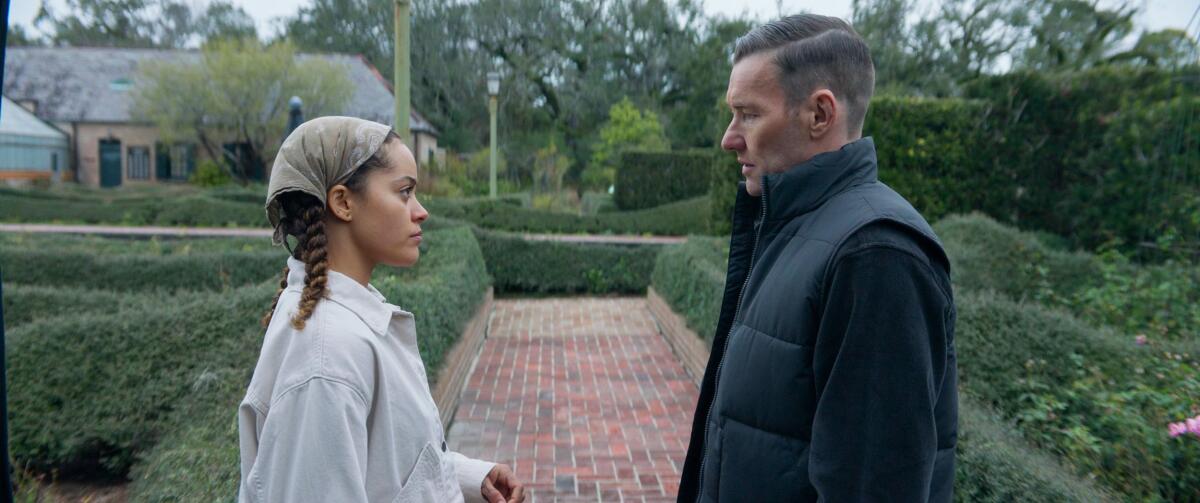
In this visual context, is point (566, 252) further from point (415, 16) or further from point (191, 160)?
point (415, 16)

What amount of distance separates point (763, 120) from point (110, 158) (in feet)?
126

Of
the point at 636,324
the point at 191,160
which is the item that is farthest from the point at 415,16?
the point at 636,324

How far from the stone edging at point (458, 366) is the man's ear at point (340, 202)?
3.46 m

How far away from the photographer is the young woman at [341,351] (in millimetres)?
1408

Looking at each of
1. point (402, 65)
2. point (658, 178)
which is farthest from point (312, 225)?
point (658, 178)

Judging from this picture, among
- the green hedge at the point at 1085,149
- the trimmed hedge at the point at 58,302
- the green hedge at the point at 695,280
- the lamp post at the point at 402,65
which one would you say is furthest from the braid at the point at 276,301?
the green hedge at the point at 1085,149

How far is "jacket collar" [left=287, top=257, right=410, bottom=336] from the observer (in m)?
1.58

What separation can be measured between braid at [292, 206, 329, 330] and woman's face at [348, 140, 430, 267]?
0.26ft

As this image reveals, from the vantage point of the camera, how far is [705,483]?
168 cm

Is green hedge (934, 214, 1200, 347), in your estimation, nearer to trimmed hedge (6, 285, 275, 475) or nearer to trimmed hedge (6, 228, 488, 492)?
trimmed hedge (6, 228, 488, 492)

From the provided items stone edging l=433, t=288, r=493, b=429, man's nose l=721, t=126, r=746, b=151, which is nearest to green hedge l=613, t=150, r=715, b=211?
stone edging l=433, t=288, r=493, b=429

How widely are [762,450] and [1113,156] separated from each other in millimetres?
10575

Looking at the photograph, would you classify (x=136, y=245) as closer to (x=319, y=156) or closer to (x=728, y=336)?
(x=319, y=156)

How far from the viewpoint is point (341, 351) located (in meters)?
1.46
